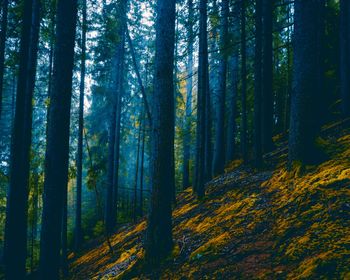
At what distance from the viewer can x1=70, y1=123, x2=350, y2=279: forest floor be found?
3.65 m

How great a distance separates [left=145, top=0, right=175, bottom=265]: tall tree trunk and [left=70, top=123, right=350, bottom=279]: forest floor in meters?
0.54

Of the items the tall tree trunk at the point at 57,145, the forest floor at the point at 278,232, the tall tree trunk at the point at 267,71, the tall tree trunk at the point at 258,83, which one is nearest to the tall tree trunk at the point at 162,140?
the forest floor at the point at 278,232

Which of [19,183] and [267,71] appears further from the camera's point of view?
[267,71]

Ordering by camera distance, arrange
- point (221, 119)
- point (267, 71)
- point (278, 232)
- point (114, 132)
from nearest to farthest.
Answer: point (278, 232), point (267, 71), point (221, 119), point (114, 132)

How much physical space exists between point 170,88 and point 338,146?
423 centimetres

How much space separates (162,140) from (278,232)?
2672 mm

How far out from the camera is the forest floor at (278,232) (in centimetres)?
365

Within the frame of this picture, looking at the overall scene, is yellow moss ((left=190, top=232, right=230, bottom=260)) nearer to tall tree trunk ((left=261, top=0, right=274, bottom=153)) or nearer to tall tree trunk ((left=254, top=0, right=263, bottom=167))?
tall tree trunk ((left=254, top=0, right=263, bottom=167))

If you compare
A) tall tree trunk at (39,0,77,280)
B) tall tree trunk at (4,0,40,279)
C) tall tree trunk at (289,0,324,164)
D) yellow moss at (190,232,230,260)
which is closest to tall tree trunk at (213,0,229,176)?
tall tree trunk at (289,0,324,164)

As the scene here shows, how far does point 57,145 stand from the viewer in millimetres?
4871

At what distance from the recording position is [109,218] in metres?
15.9

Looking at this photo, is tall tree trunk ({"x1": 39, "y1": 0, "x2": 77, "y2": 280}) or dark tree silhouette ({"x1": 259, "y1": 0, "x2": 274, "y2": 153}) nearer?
tall tree trunk ({"x1": 39, "y1": 0, "x2": 77, "y2": 280})

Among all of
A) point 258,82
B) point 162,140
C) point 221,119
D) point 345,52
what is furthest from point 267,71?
point 162,140

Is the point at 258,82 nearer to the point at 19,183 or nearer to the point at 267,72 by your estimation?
the point at 267,72
